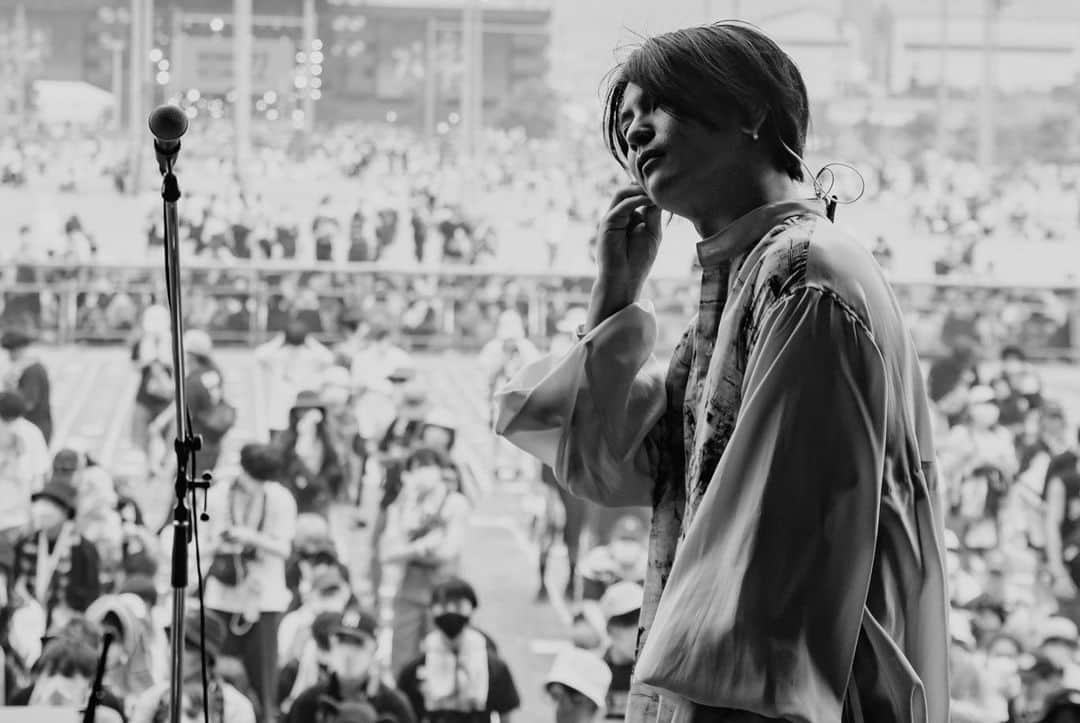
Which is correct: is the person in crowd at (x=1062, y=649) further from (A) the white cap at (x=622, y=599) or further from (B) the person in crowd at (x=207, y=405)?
(B) the person in crowd at (x=207, y=405)

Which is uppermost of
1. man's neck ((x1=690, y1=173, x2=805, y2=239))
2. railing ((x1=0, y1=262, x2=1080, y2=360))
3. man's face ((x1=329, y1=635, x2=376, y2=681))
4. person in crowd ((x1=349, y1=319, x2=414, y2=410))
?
man's neck ((x1=690, y1=173, x2=805, y2=239))

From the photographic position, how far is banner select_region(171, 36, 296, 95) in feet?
35.8

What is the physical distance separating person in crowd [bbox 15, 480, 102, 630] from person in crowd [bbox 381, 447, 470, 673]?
885mm

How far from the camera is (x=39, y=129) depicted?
11.1 metres

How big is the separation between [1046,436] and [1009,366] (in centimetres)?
63

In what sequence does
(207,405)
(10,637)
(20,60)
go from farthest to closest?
(20,60) < (207,405) < (10,637)

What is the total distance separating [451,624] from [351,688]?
A: 0.36 meters

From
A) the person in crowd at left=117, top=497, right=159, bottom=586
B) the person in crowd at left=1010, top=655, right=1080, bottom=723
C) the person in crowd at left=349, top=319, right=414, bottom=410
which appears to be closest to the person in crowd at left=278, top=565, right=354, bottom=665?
the person in crowd at left=117, top=497, right=159, bottom=586

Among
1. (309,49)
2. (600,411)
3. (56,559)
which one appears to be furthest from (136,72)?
(600,411)

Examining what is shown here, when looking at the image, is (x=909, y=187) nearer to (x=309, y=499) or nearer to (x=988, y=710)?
(x=309, y=499)

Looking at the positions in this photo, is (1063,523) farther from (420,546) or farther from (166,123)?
(166,123)

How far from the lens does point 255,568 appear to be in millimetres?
4281

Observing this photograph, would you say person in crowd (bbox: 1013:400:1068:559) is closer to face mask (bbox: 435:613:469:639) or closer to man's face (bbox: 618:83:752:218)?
face mask (bbox: 435:613:469:639)

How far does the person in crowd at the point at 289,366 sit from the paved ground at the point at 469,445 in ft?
0.91
